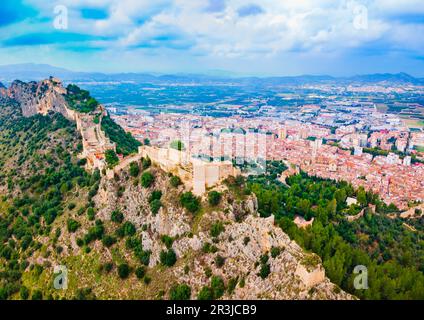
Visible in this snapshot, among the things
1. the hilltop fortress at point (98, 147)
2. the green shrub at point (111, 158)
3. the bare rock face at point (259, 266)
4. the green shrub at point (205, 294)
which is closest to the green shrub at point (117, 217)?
the hilltop fortress at point (98, 147)

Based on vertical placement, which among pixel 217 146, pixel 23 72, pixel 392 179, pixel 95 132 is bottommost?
pixel 392 179

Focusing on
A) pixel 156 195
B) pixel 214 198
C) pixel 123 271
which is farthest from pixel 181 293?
pixel 156 195

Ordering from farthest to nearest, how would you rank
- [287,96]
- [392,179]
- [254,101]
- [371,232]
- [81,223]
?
[287,96] < [254,101] < [392,179] < [371,232] < [81,223]

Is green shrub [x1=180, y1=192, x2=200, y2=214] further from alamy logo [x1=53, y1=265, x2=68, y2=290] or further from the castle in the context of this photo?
alamy logo [x1=53, y1=265, x2=68, y2=290]

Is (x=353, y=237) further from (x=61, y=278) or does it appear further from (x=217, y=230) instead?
(x=61, y=278)

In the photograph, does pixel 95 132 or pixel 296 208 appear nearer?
pixel 296 208

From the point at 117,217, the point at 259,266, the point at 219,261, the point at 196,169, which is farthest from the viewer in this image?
the point at 117,217

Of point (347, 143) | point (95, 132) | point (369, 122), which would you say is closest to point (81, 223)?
point (95, 132)

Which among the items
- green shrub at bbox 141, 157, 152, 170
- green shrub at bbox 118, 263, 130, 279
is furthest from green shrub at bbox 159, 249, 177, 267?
green shrub at bbox 141, 157, 152, 170

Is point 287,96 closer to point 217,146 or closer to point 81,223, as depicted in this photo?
point 217,146
